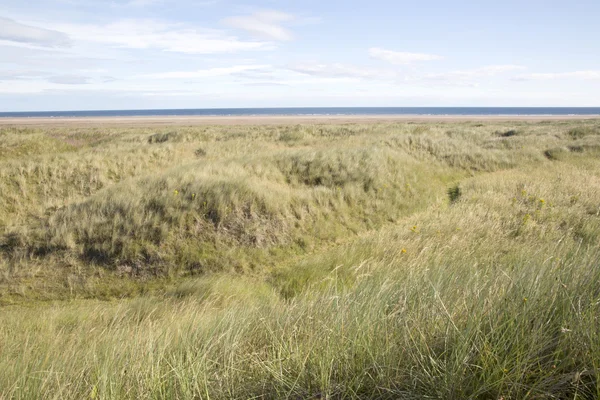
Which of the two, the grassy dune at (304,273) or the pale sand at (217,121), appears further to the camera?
the pale sand at (217,121)

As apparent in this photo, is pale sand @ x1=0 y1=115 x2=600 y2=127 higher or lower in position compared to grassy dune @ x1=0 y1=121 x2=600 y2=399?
higher

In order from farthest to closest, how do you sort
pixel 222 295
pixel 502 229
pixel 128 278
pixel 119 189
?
pixel 119 189, pixel 502 229, pixel 128 278, pixel 222 295

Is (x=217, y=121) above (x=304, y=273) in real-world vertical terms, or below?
above

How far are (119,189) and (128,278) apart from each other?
157 inches

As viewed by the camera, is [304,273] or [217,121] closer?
[304,273]

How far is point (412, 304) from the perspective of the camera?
3854 mm

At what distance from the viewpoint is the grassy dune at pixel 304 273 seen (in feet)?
9.93

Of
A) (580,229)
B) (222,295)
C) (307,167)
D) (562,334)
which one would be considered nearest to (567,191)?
(580,229)

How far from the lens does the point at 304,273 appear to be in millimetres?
8797

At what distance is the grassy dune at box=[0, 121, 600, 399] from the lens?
3.03 m

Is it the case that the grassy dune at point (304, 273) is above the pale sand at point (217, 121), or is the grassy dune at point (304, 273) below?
below

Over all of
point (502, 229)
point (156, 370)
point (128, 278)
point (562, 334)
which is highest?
point (562, 334)

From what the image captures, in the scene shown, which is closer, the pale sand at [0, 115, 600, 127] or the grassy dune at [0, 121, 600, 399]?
the grassy dune at [0, 121, 600, 399]

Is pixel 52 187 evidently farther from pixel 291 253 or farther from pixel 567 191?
pixel 567 191
